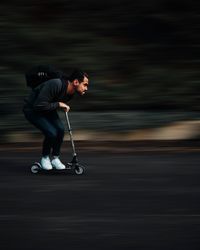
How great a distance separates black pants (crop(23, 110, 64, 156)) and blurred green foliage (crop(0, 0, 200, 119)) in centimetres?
402

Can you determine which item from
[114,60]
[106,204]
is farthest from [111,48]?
[106,204]

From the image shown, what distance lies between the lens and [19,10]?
55.0ft

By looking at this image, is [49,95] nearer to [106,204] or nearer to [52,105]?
[52,105]

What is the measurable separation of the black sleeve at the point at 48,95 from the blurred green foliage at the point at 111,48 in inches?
173

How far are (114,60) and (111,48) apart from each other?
254 millimetres

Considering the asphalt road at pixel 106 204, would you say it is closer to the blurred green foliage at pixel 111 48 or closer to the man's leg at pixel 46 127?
the man's leg at pixel 46 127

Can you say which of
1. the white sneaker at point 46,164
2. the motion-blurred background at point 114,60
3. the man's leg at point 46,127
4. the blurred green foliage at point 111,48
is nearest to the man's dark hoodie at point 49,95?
the man's leg at point 46,127

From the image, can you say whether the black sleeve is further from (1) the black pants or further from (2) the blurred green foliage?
(2) the blurred green foliage

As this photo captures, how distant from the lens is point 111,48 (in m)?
16.1

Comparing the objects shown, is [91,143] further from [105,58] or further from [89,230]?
[89,230]

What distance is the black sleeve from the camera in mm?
10328

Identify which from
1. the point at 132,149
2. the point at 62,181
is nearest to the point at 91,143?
the point at 132,149

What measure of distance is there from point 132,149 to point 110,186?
3.45 m

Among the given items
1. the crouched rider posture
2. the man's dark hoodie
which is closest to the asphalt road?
the crouched rider posture
